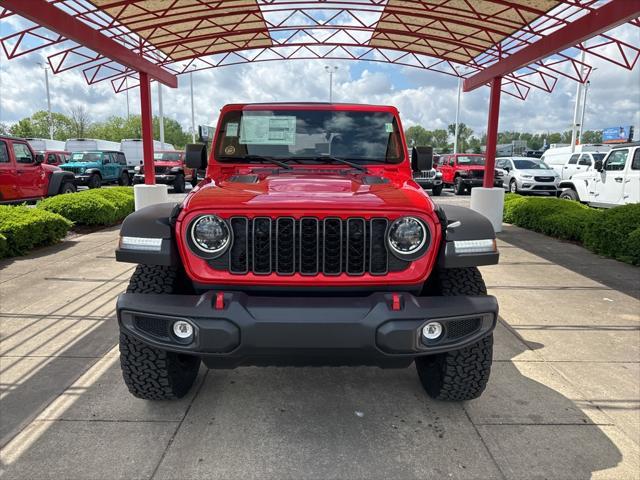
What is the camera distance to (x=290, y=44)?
42.2 ft

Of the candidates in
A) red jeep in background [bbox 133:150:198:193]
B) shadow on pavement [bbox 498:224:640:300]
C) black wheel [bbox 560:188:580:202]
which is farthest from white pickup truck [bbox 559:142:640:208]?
red jeep in background [bbox 133:150:198:193]

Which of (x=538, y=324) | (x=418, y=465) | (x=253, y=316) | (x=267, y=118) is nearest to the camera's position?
(x=253, y=316)

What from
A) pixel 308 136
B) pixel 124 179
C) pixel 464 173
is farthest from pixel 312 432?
pixel 124 179

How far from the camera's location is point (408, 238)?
7.91ft

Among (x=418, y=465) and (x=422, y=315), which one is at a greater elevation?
(x=422, y=315)

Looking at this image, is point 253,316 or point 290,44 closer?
point 253,316

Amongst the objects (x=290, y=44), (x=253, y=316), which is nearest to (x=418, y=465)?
(x=253, y=316)

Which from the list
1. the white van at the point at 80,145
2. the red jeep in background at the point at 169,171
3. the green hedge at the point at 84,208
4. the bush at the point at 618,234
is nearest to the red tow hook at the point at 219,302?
the bush at the point at 618,234

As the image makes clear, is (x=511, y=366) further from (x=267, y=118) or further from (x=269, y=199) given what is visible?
(x=267, y=118)

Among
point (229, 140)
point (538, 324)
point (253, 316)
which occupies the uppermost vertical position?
point (229, 140)

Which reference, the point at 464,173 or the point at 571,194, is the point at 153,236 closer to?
the point at 571,194

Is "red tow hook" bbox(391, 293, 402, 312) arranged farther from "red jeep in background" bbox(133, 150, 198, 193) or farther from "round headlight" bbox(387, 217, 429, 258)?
"red jeep in background" bbox(133, 150, 198, 193)

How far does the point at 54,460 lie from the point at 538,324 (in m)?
4.10

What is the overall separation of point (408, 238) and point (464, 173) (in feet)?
58.2
